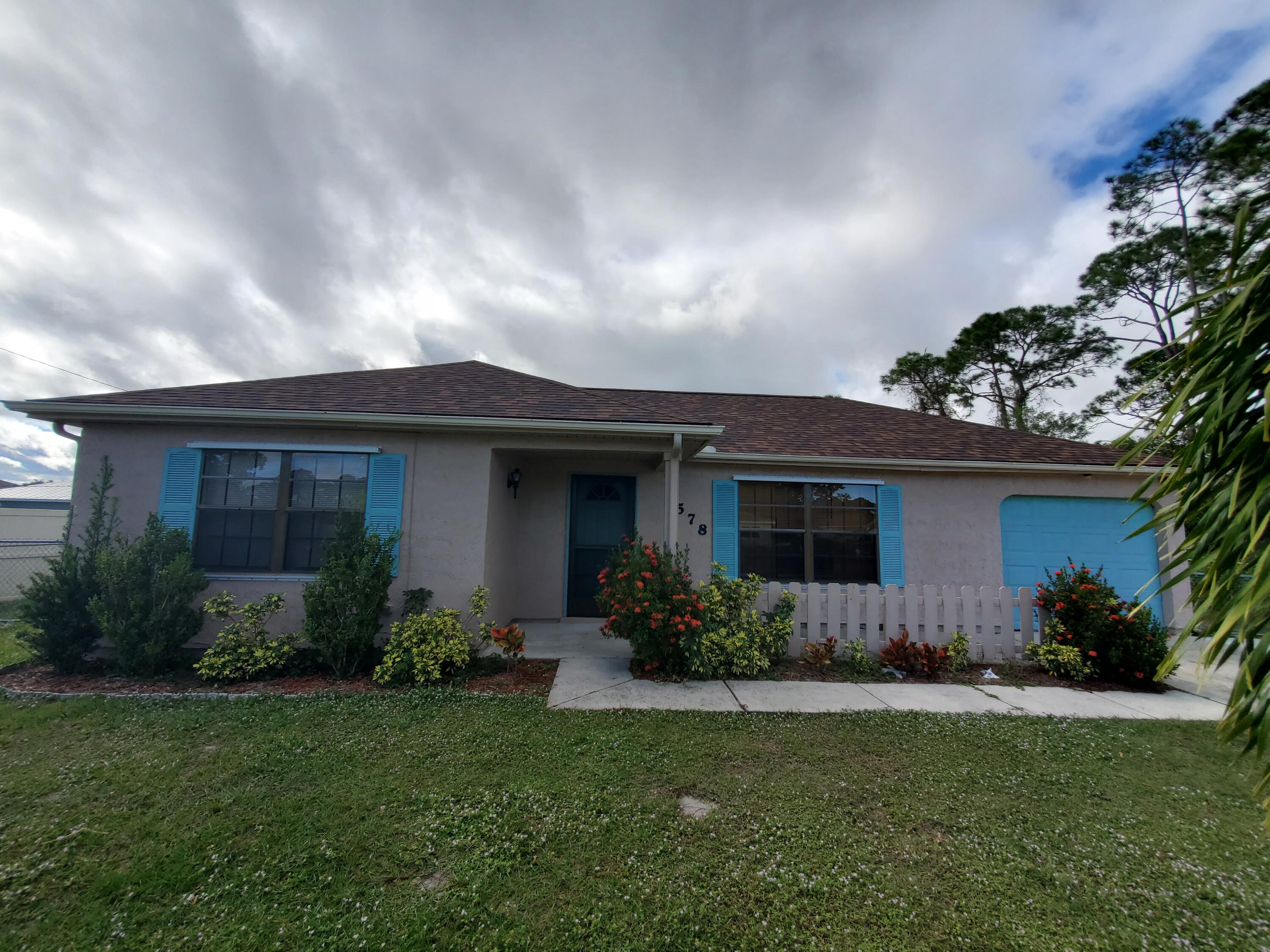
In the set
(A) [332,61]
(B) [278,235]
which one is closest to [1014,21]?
(A) [332,61]

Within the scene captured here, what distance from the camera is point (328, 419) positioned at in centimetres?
548

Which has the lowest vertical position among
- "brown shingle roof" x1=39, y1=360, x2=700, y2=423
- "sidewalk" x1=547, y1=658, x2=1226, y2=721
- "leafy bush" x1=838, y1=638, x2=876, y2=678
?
"sidewalk" x1=547, y1=658, x2=1226, y2=721

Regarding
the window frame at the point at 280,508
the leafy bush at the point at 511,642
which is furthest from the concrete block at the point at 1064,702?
the window frame at the point at 280,508

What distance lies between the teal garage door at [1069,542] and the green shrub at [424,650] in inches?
300

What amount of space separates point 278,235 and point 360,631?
7867 millimetres

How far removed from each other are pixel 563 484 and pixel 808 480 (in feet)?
12.1

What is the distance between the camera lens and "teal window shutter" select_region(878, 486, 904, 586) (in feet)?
24.0

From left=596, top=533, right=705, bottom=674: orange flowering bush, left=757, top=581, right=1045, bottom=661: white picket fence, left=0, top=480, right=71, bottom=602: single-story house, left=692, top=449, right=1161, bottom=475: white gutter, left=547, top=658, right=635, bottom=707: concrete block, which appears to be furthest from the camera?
left=0, top=480, right=71, bottom=602: single-story house

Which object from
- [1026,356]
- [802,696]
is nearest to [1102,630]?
[802,696]

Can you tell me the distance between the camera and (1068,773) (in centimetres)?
340

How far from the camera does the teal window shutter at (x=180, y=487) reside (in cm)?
554

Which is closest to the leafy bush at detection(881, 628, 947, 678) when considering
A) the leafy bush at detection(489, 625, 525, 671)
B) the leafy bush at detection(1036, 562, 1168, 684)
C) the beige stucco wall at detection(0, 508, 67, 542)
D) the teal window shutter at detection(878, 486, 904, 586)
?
the leafy bush at detection(1036, 562, 1168, 684)

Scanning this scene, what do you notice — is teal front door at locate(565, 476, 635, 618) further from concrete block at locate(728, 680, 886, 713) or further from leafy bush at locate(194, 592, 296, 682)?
leafy bush at locate(194, 592, 296, 682)

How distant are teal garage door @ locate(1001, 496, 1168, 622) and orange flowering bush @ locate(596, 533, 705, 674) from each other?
538cm
